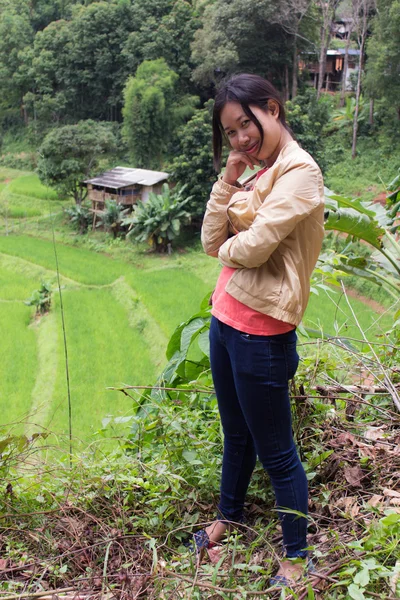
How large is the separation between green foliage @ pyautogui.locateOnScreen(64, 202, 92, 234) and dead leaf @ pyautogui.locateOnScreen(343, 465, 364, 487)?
12.7 meters

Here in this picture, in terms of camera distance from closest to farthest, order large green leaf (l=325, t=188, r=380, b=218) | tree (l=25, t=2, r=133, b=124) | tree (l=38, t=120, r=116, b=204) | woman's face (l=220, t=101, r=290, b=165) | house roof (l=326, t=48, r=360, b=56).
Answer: woman's face (l=220, t=101, r=290, b=165) → large green leaf (l=325, t=188, r=380, b=218) → tree (l=38, t=120, r=116, b=204) → house roof (l=326, t=48, r=360, b=56) → tree (l=25, t=2, r=133, b=124)

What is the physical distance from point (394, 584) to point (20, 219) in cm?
1482

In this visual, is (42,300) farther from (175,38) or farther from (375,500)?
(175,38)

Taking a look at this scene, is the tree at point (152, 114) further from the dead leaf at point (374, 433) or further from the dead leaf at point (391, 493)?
the dead leaf at point (391, 493)

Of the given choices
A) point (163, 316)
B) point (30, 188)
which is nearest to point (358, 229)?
point (163, 316)

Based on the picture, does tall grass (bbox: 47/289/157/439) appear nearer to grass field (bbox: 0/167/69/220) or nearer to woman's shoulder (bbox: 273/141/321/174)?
woman's shoulder (bbox: 273/141/321/174)

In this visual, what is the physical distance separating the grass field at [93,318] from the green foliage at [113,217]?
30cm

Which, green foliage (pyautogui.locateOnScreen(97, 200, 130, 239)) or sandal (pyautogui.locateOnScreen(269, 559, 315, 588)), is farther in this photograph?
green foliage (pyautogui.locateOnScreen(97, 200, 130, 239))

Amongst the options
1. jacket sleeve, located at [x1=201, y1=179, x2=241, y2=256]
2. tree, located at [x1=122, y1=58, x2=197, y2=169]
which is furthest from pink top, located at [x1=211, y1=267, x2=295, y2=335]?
tree, located at [x1=122, y1=58, x2=197, y2=169]

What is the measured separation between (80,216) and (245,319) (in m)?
12.9

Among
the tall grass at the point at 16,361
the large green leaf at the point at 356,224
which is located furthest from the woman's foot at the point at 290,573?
the tall grass at the point at 16,361

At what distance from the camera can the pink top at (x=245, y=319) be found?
3.63 ft

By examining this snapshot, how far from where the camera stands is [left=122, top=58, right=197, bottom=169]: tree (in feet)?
53.4

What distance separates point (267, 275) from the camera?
1.11 metres
